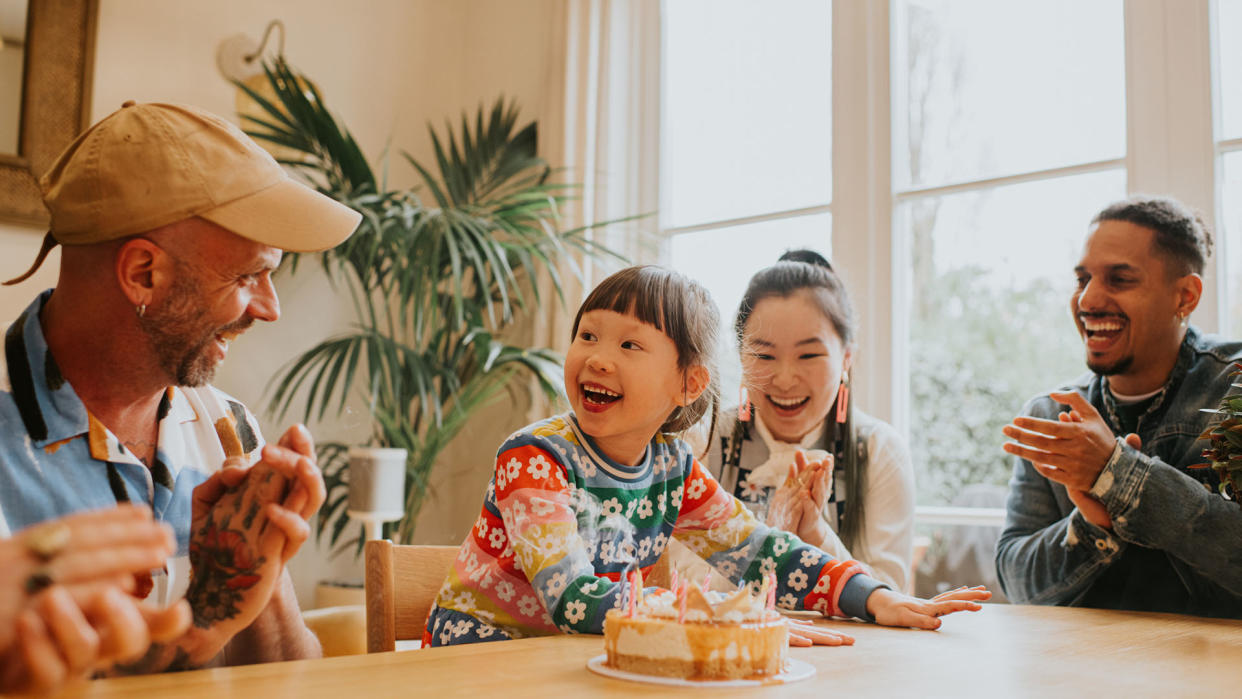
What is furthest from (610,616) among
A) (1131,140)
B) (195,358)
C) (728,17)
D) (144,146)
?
(728,17)

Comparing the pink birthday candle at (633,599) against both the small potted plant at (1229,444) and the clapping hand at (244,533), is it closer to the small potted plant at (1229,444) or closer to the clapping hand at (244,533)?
the clapping hand at (244,533)

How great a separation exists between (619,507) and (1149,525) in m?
0.90

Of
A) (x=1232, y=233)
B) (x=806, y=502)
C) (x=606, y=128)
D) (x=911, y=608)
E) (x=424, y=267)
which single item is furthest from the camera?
(x=606, y=128)

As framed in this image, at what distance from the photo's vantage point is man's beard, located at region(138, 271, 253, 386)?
1227 mm

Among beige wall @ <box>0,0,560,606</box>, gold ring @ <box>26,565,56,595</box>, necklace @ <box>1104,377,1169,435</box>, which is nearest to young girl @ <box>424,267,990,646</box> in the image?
gold ring @ <box>26,565,56,595</box>

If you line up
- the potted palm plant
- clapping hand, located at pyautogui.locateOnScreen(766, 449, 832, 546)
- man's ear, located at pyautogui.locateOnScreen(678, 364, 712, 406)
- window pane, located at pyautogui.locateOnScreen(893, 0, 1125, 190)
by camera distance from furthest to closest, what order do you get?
the potted palm plant → window pane, located at pyautogui.locateOnScreen(893, 0, 1125, 190) → clapping hand, located at pyautogui.locateOnScreen(766, 449, 832, 546) → man's ear, located at pyautogui.locateOnScreen(678, 364, 712, 406)

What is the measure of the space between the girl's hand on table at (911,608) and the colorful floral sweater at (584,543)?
0.09 feet

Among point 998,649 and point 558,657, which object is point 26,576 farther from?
point 998,649

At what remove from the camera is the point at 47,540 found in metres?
0.60

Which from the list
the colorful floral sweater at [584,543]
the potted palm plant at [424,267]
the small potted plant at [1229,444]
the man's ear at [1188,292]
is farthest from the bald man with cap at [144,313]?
the potted palm plant at [424,267]

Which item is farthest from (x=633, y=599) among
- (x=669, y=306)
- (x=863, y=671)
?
(x=669, y=306)

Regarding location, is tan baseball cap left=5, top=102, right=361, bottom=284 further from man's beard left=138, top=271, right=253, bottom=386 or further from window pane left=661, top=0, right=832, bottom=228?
window pane left=661, top=0, right=832, bottom=228

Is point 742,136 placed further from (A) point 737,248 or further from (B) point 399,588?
(B) point 399,588

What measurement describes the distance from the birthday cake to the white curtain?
2.80 meters
